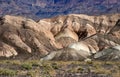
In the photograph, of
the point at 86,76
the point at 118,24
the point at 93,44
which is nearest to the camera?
the point at 86,76

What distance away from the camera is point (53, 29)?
489 feet

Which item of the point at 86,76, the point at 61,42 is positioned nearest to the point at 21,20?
the point at 61,42

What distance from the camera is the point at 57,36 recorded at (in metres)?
146

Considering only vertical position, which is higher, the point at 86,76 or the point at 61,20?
the point at 61,20

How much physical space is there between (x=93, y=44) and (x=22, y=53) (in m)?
20.7

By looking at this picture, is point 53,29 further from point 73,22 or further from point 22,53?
point 22,53

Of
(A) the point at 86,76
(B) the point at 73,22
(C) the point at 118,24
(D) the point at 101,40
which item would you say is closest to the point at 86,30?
(B) the point at 73,22

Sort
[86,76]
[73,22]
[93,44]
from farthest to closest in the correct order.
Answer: [73,22]
[93,44]
[86,76]

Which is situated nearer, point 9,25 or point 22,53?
point 22,53

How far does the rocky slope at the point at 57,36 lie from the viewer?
11326 cm

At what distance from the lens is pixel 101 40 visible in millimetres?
122375

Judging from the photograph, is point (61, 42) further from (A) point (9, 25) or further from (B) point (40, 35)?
(A) point (9, 25)

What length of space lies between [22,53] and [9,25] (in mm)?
18141

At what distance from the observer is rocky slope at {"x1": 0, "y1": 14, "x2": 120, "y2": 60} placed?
372ft
